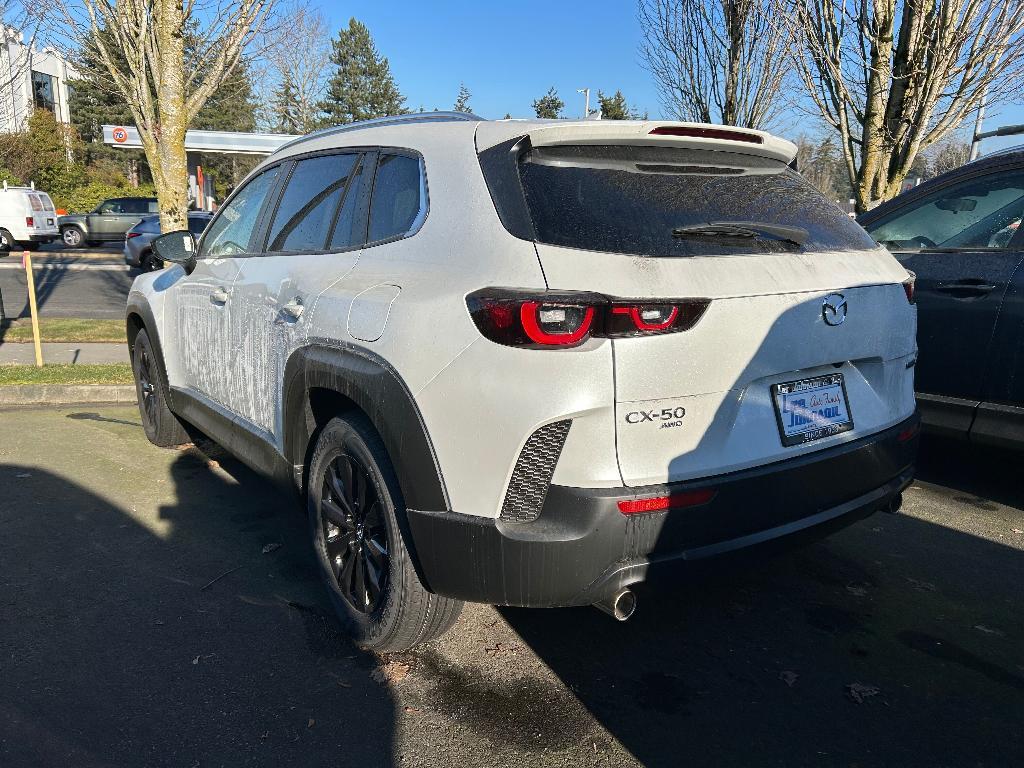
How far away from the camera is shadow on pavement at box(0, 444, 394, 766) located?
2.41 metres

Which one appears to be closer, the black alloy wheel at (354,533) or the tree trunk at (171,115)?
the black alloy wheel at (354,533)

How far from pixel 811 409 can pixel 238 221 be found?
3.00m

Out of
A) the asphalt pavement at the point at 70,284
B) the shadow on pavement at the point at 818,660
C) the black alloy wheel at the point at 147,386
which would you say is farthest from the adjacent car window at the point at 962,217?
the asphalt pavement at the point at 70,284

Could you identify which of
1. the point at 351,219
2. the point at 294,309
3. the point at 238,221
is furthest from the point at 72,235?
the point at 351,219

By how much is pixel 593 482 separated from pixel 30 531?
321cm

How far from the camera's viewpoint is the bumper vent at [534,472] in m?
2.17

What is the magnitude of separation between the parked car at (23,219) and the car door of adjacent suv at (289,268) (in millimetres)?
24930

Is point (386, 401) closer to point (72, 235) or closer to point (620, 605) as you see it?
point (620, 605)

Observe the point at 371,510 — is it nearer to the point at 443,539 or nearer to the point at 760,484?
the point at 443,539

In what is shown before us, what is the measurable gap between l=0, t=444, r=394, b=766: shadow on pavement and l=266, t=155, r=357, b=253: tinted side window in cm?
111

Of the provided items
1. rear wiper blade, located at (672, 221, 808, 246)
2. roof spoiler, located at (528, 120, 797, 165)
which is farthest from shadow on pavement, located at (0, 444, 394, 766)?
roof spoiler, located at (528, 120, 797, 165)

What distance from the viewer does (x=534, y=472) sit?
7.22ft

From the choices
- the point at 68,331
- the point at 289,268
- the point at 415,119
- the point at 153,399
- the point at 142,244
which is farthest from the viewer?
the point at 142,244

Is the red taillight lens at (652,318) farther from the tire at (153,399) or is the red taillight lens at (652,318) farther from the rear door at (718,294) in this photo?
the tire at (153,399)
